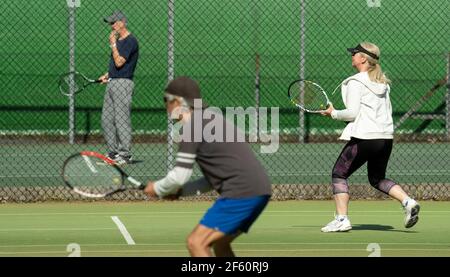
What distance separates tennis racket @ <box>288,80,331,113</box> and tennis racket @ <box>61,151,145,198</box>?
13.8 ft

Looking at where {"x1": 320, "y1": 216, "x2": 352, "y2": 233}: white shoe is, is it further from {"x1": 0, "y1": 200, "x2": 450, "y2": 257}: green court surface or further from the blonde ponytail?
the blonde ponytail

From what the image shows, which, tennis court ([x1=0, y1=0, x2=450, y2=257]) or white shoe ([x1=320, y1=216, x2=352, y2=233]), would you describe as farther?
tennis court ([x1=0, y1=0, x2=450, y2=257])

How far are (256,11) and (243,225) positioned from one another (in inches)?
540

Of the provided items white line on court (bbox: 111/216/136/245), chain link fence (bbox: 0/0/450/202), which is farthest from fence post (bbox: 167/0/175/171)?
chain link fence (bbox: 0/0/450/202)

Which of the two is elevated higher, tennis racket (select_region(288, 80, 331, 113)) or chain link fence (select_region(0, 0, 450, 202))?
tennis racket (select_region(288, 80, 331, 113))

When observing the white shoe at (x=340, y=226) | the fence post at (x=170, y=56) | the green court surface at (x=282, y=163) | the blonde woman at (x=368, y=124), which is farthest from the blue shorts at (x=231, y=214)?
the green court surface at (x=282, y=163)

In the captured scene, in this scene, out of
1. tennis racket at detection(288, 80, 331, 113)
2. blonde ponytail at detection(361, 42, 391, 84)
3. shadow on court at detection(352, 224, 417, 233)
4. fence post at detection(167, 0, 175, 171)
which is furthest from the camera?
fence post at detection(167, 0, 175, 171)

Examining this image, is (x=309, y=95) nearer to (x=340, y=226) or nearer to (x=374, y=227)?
(x=374, y=227)

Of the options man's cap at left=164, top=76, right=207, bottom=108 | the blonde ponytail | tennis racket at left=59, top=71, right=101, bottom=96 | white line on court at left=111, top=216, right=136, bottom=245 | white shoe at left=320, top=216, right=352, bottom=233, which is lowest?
white line on court at left=111, top=216, right=136, bottom=245

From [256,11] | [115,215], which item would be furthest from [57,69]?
[115,215]

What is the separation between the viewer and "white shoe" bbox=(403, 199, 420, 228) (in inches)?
454

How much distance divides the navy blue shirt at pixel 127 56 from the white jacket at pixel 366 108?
496cm

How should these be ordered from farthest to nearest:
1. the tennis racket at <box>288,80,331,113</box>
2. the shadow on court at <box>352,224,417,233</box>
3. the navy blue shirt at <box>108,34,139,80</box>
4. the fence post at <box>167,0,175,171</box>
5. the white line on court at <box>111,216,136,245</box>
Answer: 1. the navy blue shirt at <box>108,34,139,80</box>
2. the fence post at <box>167,0,175,171</box>
3. the tennis racket at <box>288,80,331,113</box>
4. the shadow on court at <box>352,224,417,233</box>
5. the white line on court at <box>111,216,136,245</box>

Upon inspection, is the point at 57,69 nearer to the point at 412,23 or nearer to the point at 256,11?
the point at 256,11
